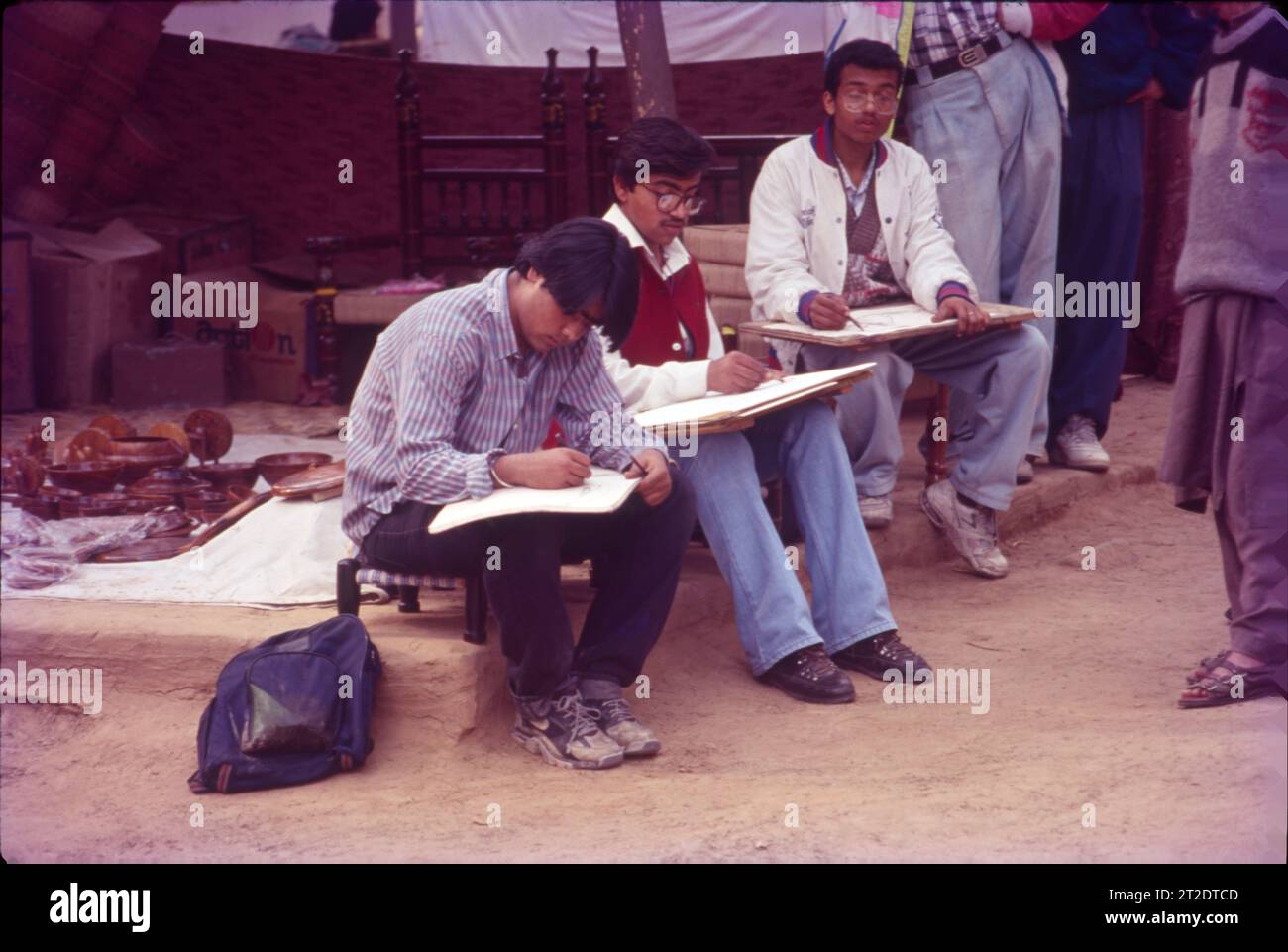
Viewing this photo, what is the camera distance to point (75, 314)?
7.77m

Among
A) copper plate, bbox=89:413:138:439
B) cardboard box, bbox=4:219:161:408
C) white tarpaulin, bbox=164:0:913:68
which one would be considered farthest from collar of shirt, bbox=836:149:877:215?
white tarpaulin, bbox=164:0:913:68

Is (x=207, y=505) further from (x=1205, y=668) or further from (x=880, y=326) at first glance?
(x=1205, y=668)

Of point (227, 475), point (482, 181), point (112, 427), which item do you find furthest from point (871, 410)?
point (482, 181)

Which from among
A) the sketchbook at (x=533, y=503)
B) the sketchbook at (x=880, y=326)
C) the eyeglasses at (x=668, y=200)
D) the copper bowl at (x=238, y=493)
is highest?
the eyeglasses at (x=668, y=200)

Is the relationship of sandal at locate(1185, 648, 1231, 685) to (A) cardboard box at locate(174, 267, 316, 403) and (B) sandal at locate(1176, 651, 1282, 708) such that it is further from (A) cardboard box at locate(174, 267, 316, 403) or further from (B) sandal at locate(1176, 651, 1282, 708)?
(A) cardboard box at locate(174, 267, 316, 403)

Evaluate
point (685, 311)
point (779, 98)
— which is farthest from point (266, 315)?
point (685, 311)

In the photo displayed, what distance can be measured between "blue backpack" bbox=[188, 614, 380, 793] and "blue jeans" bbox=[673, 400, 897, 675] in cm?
100

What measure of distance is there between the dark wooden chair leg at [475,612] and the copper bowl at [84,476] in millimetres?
2107

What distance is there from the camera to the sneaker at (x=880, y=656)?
3.95m

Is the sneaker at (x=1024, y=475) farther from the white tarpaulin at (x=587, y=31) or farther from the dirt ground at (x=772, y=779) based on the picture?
the white tarpaulin at (x=587, y=31)

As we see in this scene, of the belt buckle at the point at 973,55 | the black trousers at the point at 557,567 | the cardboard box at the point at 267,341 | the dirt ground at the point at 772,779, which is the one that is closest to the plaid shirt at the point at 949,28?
the belt buckle at the point at 973,55

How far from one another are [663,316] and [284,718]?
1.56 meters

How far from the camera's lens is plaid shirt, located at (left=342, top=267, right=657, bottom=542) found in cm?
334

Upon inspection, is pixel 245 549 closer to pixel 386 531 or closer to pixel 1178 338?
pixel 386 531
